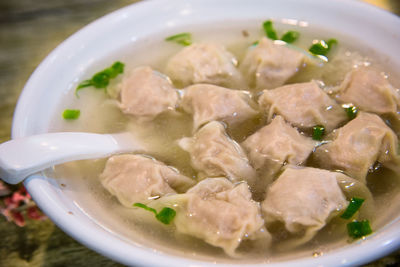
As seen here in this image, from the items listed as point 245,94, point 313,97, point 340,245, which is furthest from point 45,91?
point 340,245

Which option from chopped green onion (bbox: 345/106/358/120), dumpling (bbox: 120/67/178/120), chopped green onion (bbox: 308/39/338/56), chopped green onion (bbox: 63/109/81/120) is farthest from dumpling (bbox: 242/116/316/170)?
chopped green onion (bbox: 63/109/81/120)

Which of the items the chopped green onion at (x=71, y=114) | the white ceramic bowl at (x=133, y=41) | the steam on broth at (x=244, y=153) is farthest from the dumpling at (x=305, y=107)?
the chopped green onion at (x=71, y=114)

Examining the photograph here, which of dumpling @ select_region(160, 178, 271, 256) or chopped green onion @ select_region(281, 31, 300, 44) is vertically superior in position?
chopped green onion @ select_region(281, 31, 300, 44)

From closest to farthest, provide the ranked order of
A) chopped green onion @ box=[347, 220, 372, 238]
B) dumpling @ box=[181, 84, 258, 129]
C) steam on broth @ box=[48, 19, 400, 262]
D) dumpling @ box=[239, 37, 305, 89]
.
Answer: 1. chopped green onion @ box=[347, 220, 372, 238]
2. steam on broth @ box=[48, 19, 400, 262]
3. dumpling @ box=[181, 84, 258, 129]
4. dumpling @ box=[239, 37, 305, 89]

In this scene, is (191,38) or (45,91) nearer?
(45,91)

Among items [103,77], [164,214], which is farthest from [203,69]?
[164,214]

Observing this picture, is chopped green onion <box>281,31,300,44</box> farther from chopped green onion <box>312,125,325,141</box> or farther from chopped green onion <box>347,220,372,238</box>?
chopped green onion <box>347,220,372,238</box>

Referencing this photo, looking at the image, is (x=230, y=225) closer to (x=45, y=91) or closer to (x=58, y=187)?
(x=58, y=187)
